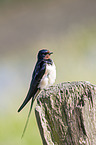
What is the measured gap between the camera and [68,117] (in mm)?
1688

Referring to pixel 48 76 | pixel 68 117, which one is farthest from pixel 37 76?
pixel 68 117

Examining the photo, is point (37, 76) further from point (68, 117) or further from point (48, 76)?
point (68, 117)

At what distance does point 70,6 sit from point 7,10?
6.49ft

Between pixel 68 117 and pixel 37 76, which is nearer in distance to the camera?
pixel 68 117

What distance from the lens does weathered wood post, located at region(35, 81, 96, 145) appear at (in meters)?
1.68

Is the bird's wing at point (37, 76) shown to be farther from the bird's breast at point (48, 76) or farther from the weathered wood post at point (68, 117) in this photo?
the weathered wood post at point (68, 117)

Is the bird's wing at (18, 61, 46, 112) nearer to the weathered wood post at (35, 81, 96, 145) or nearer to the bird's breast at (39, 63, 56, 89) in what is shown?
the bird's breast at (39, 63, 56, 89)

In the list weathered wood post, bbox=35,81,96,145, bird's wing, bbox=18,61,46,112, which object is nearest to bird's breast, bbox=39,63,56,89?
bird's wing, bbox=18,61,46,112

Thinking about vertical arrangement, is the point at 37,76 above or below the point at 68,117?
above

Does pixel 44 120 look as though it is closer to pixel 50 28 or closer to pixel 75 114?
pixel 75 114

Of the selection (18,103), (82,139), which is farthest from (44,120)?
(18,103)

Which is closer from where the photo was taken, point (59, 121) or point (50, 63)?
point (59, 121)

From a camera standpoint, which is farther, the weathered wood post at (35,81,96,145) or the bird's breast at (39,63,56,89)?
the bird's breast at (39,63,56,89)

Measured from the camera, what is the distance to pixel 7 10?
10719 mm
